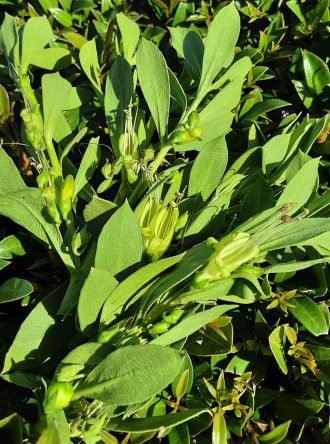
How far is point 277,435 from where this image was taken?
89 centimetres

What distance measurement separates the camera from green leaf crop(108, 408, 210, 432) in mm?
700

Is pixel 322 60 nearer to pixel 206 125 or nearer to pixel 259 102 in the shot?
pixel 259 102

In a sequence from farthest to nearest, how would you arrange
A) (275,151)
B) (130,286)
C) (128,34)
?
(128,34), (275,151), (130,286)

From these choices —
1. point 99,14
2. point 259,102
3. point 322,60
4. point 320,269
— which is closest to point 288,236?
point 320,269

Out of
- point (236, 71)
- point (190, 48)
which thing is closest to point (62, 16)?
point (190, 48)

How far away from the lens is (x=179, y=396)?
2.85 ft

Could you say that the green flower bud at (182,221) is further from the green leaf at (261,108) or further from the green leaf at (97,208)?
the green leaf at (261,108)

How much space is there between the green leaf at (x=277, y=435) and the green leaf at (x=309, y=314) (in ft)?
0.54

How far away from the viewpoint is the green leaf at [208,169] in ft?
2.89

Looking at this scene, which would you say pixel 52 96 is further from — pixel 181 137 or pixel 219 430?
pixel 219 430

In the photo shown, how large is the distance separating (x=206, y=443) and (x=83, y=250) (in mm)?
385

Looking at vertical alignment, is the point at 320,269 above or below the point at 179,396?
above

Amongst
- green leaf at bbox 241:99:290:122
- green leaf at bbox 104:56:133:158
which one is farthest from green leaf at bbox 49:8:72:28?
green leaf at bbox 241:99:290:122

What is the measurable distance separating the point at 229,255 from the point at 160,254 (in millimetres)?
146
